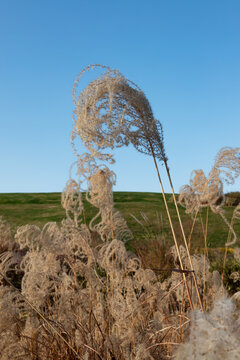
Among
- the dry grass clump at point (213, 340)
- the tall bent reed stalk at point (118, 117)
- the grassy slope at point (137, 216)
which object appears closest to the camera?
the dry grass clump at point (213, 340)

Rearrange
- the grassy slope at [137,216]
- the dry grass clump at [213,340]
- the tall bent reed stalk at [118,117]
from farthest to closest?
the grassy slope at [137,216]
the tall bent reed stalk at [118,117]
the dry grass clump at [213,340]

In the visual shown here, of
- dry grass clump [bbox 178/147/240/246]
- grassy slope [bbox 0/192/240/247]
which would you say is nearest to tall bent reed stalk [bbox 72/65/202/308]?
dry grass clump [bbox 178/147/240/246]

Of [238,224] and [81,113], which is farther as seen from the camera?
[238,224]

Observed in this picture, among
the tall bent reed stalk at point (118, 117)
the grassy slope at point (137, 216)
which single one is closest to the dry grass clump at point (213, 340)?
the tall bent reed stalk at point (118, 117)

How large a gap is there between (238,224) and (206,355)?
13.8m

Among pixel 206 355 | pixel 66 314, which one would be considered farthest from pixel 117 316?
pixel 206 355

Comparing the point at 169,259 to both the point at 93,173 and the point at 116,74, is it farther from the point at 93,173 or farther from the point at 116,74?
the point at 116,74

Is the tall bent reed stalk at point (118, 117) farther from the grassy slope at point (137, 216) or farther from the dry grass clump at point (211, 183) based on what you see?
the grassy slope at point (137, 216)

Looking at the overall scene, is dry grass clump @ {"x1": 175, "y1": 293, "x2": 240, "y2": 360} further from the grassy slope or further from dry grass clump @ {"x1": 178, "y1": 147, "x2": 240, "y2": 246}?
the grassy slope

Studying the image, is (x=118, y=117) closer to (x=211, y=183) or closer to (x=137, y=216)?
(x=211, y=183)

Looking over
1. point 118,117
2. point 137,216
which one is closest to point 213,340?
point 118,117

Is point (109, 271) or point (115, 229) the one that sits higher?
point (115, 229)

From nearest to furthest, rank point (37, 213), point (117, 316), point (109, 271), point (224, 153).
A: 1. point (117, 316)
2. point (224, 153)
3. point (109, 271)
4. point (37, 213)

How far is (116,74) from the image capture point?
257 centimetres
